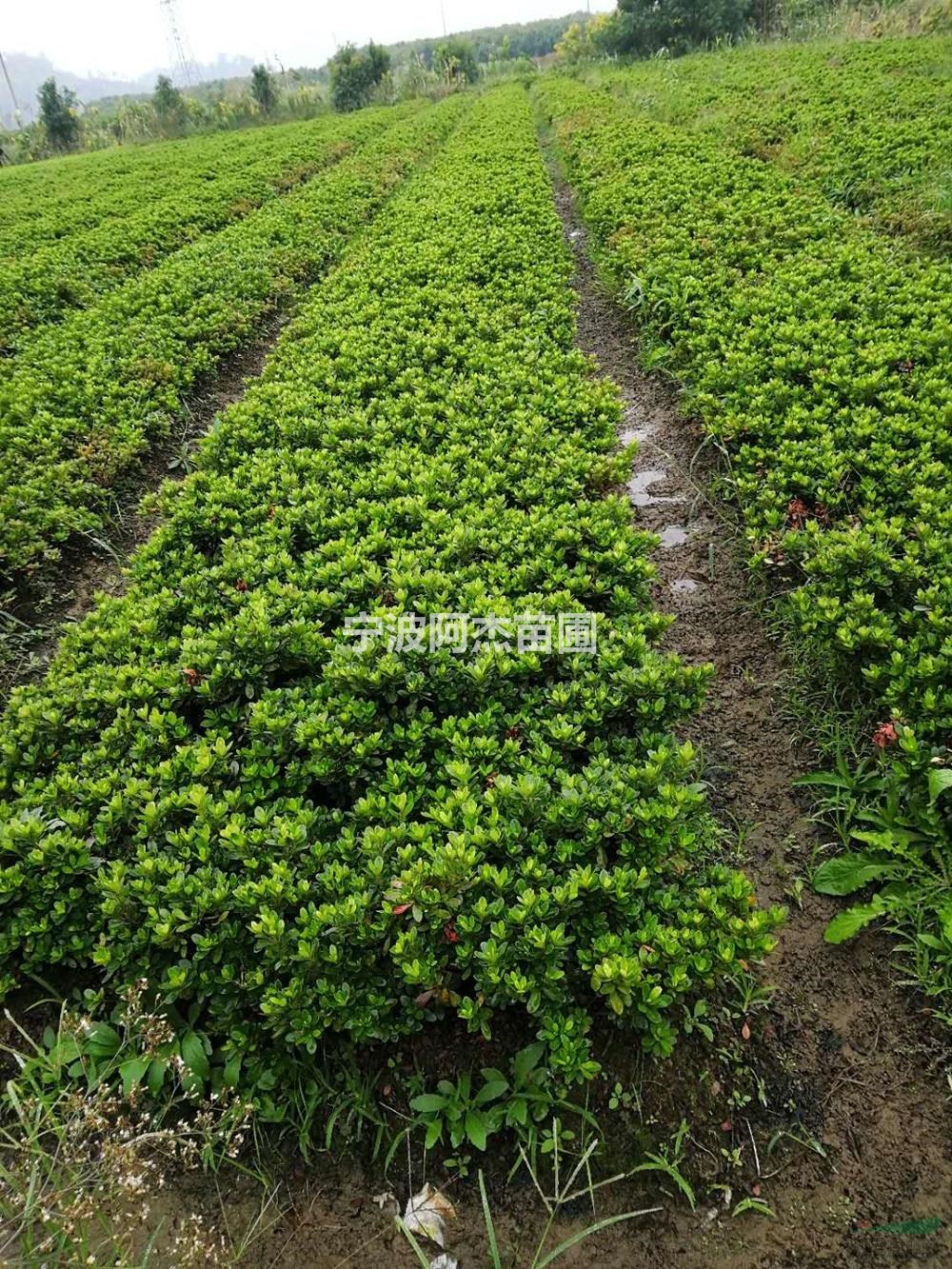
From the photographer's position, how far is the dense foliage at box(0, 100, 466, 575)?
5590 mm

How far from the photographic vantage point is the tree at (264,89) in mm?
35094

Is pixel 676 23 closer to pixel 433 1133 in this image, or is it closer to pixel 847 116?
pixel 847 116

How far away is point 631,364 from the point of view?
746 cm

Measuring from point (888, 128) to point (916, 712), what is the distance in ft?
38.6

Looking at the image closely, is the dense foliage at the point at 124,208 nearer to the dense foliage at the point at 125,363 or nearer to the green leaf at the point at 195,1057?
the dense foliage at the point at 125,363

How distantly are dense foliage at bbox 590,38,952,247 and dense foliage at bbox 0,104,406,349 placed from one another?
1010 centimetres

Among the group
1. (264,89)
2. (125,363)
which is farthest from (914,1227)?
(264,89)

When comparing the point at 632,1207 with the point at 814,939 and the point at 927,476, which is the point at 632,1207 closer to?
the point at 814,939

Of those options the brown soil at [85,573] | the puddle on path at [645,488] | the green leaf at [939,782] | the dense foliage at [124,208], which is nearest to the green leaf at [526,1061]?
the green leaf at [939,782]

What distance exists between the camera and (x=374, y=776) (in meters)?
3.02

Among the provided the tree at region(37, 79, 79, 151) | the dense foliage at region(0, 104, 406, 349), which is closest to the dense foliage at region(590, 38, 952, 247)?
the dense foliage at region(0, 104, 406, 349)

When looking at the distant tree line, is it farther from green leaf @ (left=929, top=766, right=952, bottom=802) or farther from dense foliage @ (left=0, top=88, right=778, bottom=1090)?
green leaf @ (left=929, top=766, right=952, bottom=802)

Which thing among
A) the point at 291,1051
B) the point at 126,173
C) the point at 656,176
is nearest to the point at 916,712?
the point at 291,1051

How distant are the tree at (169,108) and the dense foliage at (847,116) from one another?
25.7 metres
